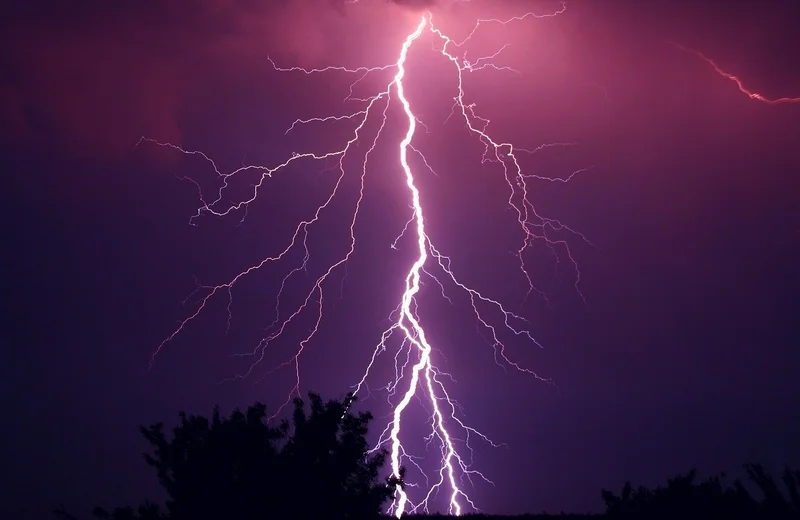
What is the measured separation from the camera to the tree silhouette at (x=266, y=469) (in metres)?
5.90

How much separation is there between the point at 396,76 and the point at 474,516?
10117 millimetres

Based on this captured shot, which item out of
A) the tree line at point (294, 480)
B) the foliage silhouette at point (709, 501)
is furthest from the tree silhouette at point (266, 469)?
the foliage silhouette at point (709, 501)

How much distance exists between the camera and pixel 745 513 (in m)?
5.95

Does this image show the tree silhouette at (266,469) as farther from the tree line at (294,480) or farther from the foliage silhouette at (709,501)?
the foliage silhouette at (709,501)

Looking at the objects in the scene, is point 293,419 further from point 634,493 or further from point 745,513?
point 745,513

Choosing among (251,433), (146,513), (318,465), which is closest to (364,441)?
(318,465)

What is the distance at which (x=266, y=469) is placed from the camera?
6012mm

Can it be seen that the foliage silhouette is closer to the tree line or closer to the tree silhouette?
the tree line

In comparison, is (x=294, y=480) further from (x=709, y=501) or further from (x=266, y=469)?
(x=709, y=501)

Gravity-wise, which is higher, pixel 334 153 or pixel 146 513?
pixel 334 153

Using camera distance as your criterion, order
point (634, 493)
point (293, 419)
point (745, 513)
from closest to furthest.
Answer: point (745, 513) < point (293, 419) < point (634, 493)

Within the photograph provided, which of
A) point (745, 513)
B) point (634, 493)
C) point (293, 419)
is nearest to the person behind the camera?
point (745, 513)

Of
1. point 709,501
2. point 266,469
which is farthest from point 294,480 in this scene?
point 709,501

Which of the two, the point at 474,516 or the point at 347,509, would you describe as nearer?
the point at 347,509
